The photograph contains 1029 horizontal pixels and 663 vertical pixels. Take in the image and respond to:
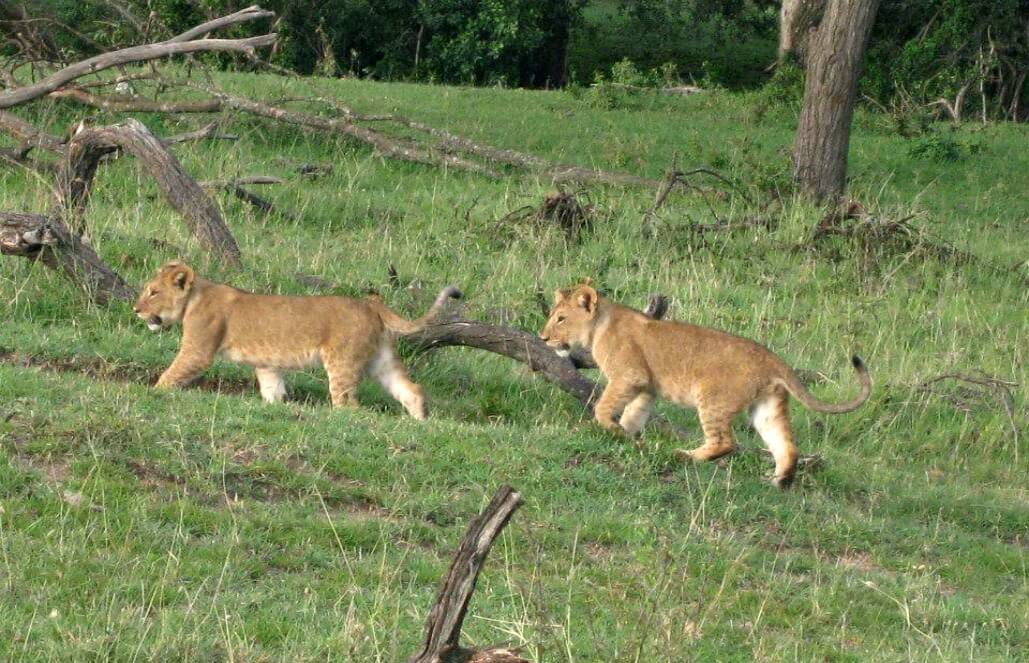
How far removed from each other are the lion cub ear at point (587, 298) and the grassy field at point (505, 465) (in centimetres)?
71

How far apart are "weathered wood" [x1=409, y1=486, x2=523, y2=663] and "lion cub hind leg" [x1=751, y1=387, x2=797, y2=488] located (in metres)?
4.54

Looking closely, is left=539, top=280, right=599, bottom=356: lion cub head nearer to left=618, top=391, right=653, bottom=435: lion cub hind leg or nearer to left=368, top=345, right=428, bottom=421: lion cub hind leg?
left=618, top=391, right=653, bottom=435: lion cub hind leg

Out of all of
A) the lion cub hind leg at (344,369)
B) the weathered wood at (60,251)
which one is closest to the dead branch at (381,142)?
the weathered wood at (60,251)

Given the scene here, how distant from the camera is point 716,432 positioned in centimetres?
855

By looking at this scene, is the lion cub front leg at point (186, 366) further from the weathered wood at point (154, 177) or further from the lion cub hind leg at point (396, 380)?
the weathered wood at point (154, 177)

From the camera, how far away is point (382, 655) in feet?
17.7

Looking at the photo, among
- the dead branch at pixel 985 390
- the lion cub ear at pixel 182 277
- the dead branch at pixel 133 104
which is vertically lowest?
the dead branch at pixel 985 390

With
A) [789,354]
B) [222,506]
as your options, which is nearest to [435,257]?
[789,354]

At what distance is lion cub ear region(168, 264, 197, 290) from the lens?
9.32 m

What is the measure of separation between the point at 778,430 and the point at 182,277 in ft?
12.0

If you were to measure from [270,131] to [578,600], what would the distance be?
11121mm

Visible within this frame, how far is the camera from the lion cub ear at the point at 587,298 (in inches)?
357

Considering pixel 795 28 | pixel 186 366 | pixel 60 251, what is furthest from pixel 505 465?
pixel 795 28

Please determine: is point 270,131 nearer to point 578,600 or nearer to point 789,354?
point 789,354
